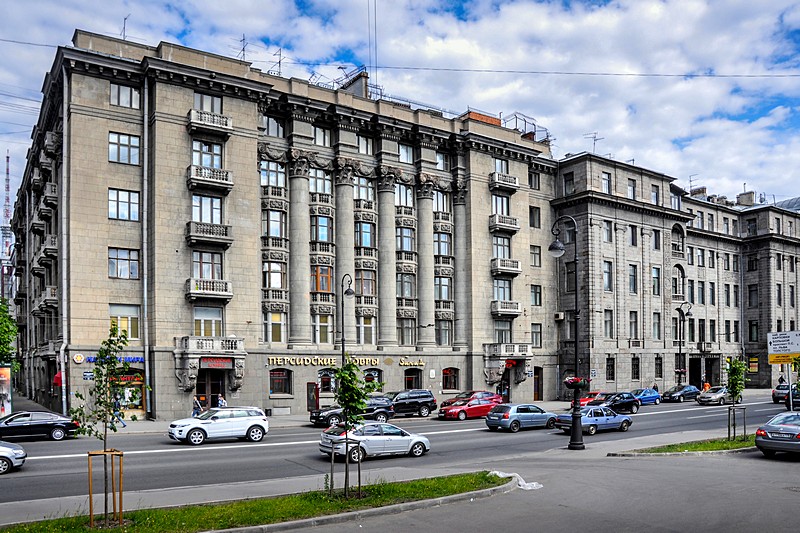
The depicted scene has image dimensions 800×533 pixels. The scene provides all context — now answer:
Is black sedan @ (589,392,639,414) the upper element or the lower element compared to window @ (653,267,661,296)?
lower

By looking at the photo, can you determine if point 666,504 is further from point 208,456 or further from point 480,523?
point 208,456

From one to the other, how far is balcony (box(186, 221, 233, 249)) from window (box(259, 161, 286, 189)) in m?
4.95

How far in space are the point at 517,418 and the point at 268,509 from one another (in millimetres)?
22622

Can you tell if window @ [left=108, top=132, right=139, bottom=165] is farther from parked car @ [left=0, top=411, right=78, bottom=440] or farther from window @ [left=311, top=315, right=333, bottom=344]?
parked car @ [left=0, top=411, right=78, bottom=440]

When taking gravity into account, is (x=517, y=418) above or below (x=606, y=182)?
below

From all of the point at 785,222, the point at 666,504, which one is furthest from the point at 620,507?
the point at 785,222

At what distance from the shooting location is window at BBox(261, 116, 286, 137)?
4611 centimetres

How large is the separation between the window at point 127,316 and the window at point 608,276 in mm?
37980

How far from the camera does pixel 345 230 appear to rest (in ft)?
157

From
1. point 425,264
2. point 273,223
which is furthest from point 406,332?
point 273,223

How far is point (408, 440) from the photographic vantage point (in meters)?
25.5

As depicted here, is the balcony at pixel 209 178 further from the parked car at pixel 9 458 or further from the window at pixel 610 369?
the window at pixel 610 369

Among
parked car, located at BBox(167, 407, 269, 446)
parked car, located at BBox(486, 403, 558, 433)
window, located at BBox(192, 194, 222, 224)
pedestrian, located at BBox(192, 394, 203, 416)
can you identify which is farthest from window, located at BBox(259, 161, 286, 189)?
parked car, located at BBox(486, 403, 558, 433)

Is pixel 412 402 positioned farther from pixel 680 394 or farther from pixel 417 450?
pixel 680 394
